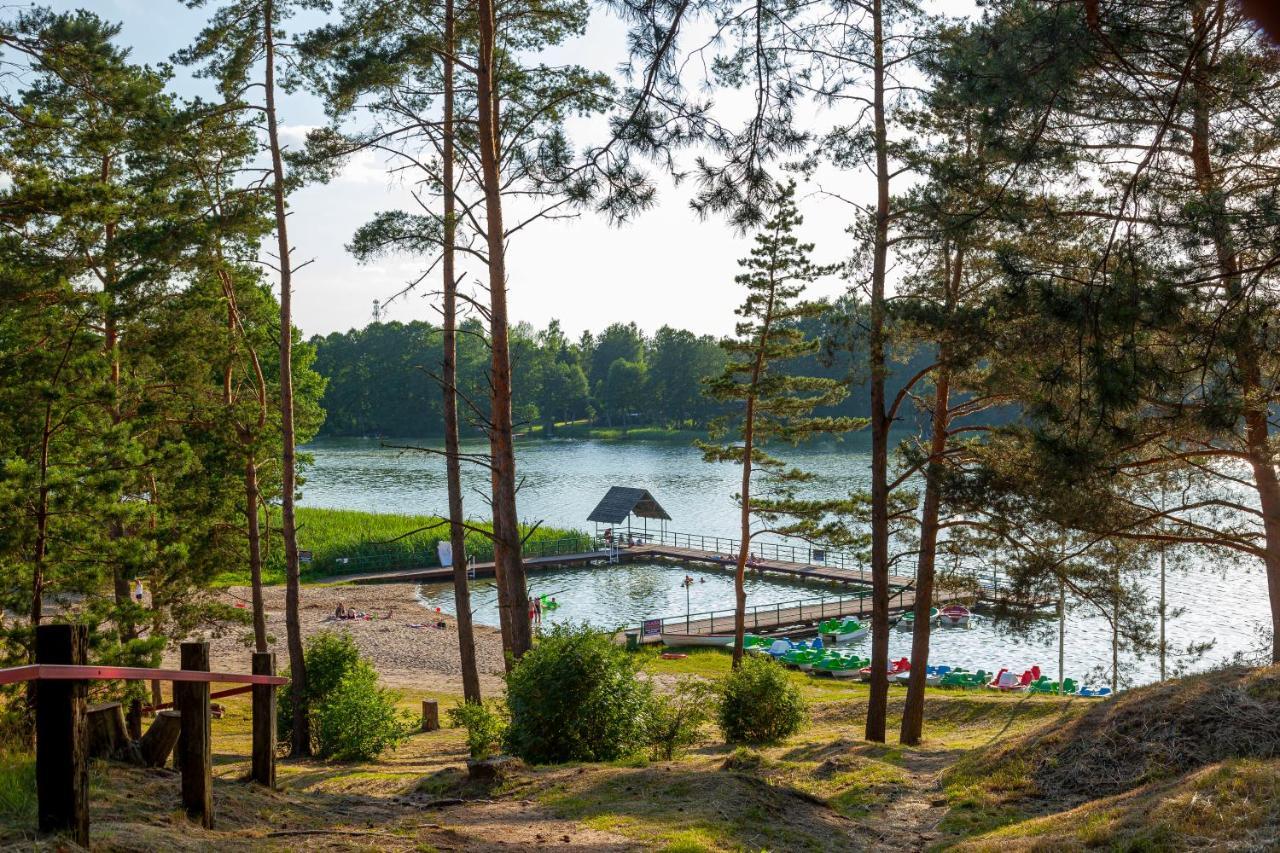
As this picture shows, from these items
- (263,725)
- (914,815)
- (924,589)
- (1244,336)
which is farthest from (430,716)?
(1244,336)

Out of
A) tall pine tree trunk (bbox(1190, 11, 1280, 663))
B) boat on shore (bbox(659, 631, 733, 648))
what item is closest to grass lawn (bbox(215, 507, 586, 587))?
boat on shore (bbox(659, 631, 733, 648))

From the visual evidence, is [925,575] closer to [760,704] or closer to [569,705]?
[760,704]

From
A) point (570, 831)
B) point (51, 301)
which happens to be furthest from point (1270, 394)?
point (51, 301)

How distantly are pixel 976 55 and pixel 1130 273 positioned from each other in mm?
2095

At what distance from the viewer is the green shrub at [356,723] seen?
12.5 m

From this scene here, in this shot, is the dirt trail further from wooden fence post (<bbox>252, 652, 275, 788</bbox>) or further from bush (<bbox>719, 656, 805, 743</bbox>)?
wooden fence post (<bbox>252, 652, 275, 788</bbox>)

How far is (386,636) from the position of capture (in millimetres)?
29688

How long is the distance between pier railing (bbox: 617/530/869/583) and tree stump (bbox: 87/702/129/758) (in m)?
36.6

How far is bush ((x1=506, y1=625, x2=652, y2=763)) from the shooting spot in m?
7.87

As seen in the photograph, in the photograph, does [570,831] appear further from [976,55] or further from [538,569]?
[538,569]

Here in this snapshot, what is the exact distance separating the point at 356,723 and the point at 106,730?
7347 millimetres

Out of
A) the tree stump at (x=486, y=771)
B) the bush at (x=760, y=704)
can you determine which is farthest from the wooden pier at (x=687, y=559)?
the tree stump at (x=486, y=771)

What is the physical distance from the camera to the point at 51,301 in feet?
43.3

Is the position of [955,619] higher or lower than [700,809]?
lower
